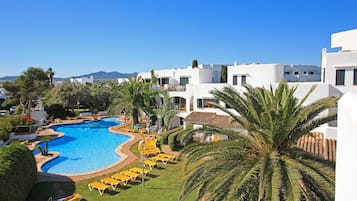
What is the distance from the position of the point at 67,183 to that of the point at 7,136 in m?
14.1

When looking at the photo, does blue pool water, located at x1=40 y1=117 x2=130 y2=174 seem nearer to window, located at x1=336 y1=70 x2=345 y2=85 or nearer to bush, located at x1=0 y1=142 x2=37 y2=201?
bush, located at x1=0 y1=142 x2=37 y2=201

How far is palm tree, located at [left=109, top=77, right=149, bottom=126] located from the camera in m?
36.5


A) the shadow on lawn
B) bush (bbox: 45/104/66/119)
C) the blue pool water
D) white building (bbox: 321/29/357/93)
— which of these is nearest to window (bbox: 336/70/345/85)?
white building (bbox: 321/29/357/93)

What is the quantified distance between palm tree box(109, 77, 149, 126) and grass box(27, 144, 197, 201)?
18757 mm

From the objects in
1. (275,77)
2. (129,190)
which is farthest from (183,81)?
(129,190)

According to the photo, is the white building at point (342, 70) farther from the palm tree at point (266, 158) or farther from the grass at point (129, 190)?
the grass at point (129, 190)

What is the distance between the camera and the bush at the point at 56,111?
147 ft

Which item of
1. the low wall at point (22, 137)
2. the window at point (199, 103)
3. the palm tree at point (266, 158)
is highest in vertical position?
the window at point (199, 103)

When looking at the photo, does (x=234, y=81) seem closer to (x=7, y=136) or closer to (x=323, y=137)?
(x=323, y=137)

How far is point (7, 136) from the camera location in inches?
1056

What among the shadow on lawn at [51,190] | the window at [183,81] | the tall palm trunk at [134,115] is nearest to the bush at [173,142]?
the shadow on lawn at [51,190]

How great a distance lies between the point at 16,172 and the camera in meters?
13.1

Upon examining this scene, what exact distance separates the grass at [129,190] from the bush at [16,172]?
90 centimetres

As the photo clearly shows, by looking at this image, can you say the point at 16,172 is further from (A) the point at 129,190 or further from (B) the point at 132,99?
(B) the point at 132,99
